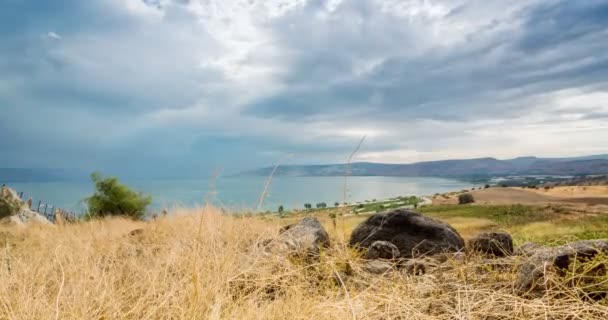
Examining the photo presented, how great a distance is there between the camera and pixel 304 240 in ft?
18.0

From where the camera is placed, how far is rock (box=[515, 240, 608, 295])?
10.7ft

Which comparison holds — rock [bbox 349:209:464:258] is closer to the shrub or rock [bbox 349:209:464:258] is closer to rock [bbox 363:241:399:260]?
rock [bbox 363:241:399:260]

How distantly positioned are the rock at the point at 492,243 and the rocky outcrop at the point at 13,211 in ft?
57.1

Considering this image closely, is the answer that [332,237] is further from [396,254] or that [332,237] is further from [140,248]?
[140,248]

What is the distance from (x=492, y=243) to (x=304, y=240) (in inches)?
96.3

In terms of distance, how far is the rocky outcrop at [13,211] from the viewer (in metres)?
17.1

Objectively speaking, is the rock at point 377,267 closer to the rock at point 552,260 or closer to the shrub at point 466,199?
the rock at point 552,260

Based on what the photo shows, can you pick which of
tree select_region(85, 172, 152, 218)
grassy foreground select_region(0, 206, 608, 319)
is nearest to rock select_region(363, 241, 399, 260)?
grassy foreground select_region(0, 206, 608, 319)

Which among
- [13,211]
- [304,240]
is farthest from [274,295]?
[13,211]

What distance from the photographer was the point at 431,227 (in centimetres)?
593

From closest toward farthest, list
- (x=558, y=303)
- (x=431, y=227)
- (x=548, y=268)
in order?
(x=558, y=303), (x=548, y=268), (x=431, y=227)

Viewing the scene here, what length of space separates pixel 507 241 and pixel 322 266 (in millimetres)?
2643

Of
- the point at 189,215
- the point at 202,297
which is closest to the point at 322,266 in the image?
the point at 202,297

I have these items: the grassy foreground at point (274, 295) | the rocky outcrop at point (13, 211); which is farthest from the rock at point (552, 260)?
the rocky outcrop at point (13, 211)
